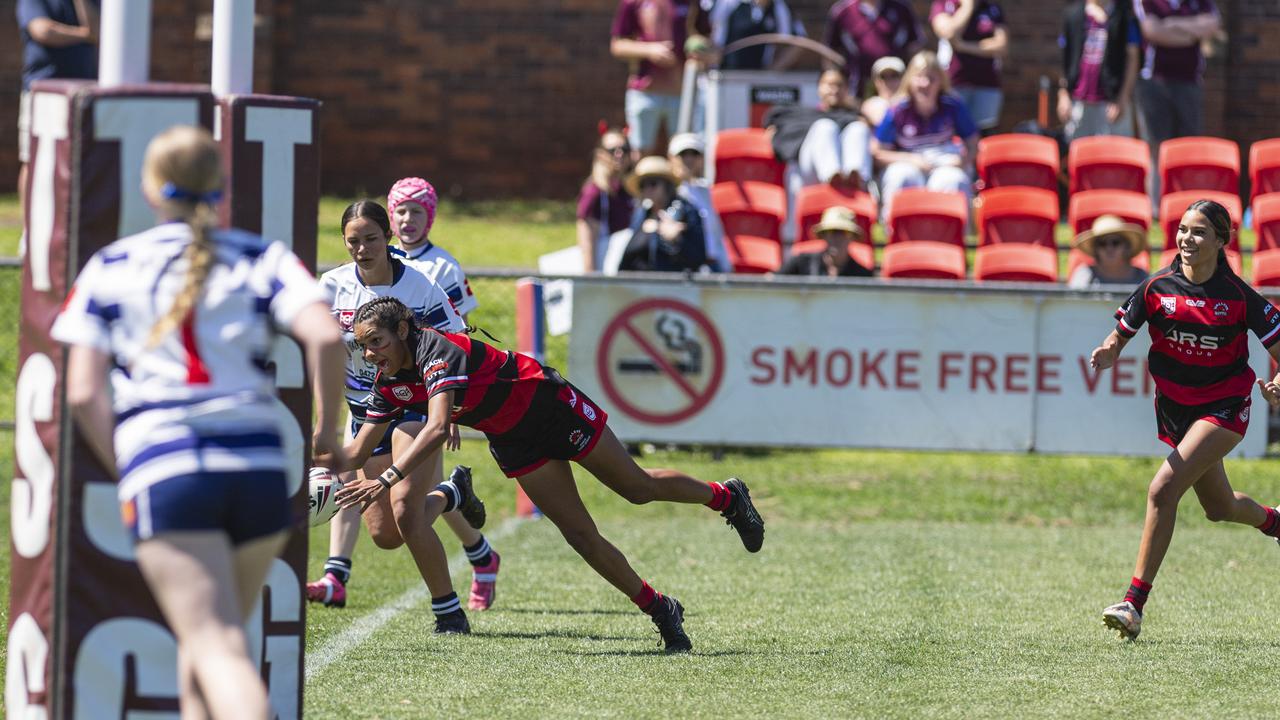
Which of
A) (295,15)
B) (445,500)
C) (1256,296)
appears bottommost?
(445,500)

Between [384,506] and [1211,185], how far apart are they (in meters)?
9.24

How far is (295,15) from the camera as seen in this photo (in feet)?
68.1

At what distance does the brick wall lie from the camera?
2070 cm

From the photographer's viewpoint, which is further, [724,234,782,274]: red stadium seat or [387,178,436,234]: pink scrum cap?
[724,234,782,274]: red stadium seat

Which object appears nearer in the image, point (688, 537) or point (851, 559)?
→ point (851, 559)

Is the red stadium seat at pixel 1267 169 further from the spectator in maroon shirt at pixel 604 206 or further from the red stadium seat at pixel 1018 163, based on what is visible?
the spectator in maroon shirt at pixel 604 206

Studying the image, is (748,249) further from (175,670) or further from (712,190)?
(175,670)

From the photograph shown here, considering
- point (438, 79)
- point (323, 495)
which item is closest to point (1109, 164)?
point (438, 79)

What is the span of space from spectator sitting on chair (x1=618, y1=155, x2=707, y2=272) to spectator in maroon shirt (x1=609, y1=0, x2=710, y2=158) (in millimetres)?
3344

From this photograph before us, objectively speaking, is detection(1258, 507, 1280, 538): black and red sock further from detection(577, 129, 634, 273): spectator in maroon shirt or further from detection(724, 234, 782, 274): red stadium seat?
detection(577, 129, 634, 273): spectator in maroon shirt

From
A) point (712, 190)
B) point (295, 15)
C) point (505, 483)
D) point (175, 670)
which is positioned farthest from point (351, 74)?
point (175, 670)

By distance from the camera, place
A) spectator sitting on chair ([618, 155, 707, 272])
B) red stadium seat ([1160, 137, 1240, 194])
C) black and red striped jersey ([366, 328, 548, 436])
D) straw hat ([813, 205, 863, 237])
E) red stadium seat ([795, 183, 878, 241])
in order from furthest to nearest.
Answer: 1. red stadium seat ([1160, 137, 1240, 194])
2. red stadium seat ([795, 183, 878, 241])
3. spectator sitting on chair ([618, 155, 707, 272])
4. straw hat ([813, 205, 863, 237])
5. black and red striped jersey ([366, 328, 548, 436])

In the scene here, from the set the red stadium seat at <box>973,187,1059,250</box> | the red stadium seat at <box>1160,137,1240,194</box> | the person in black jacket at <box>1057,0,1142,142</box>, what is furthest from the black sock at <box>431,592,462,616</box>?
the person in black jacket at <box>1057,0,1142,142</box>

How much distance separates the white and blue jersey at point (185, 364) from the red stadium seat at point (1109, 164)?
1157 centimetres
